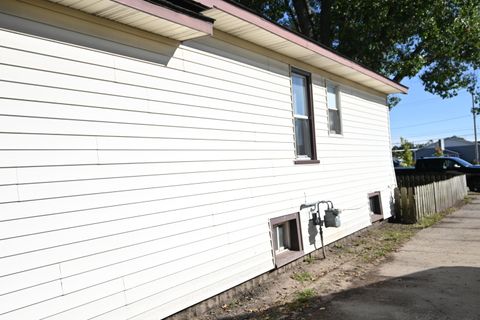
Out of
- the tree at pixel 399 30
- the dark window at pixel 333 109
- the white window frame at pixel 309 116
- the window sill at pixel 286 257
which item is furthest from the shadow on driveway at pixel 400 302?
the tree at pixel 399 30

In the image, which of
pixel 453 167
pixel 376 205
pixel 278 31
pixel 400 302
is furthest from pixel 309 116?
pixel 453 167

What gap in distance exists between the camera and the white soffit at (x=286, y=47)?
610 centimetres

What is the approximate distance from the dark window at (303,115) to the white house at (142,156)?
24cm

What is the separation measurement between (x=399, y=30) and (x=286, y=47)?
38.7 feet

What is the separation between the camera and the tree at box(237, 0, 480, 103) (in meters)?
17.2

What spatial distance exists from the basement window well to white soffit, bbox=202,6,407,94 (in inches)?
107

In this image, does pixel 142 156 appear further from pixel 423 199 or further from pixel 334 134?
pixel 423 199

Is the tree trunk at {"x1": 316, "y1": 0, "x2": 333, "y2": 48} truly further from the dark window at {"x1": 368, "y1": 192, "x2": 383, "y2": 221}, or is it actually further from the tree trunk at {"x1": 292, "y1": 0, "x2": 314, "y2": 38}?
the dark window at {"x1": 368, "y1": 192, "x2": 383, "y2": 221}

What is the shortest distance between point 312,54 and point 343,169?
9.08 ft

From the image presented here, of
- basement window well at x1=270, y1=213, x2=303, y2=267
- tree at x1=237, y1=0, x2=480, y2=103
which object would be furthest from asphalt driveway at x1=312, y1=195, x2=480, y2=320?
tree at x1=237, y1=0, x2=480, y2=103

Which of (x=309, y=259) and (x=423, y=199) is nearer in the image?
(x=309, y=259)

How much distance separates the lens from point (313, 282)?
271 inches

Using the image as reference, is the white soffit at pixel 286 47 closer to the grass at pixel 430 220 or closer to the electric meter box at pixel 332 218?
the electric meter box at pixel 332 218

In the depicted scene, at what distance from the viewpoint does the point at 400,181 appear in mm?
17938
